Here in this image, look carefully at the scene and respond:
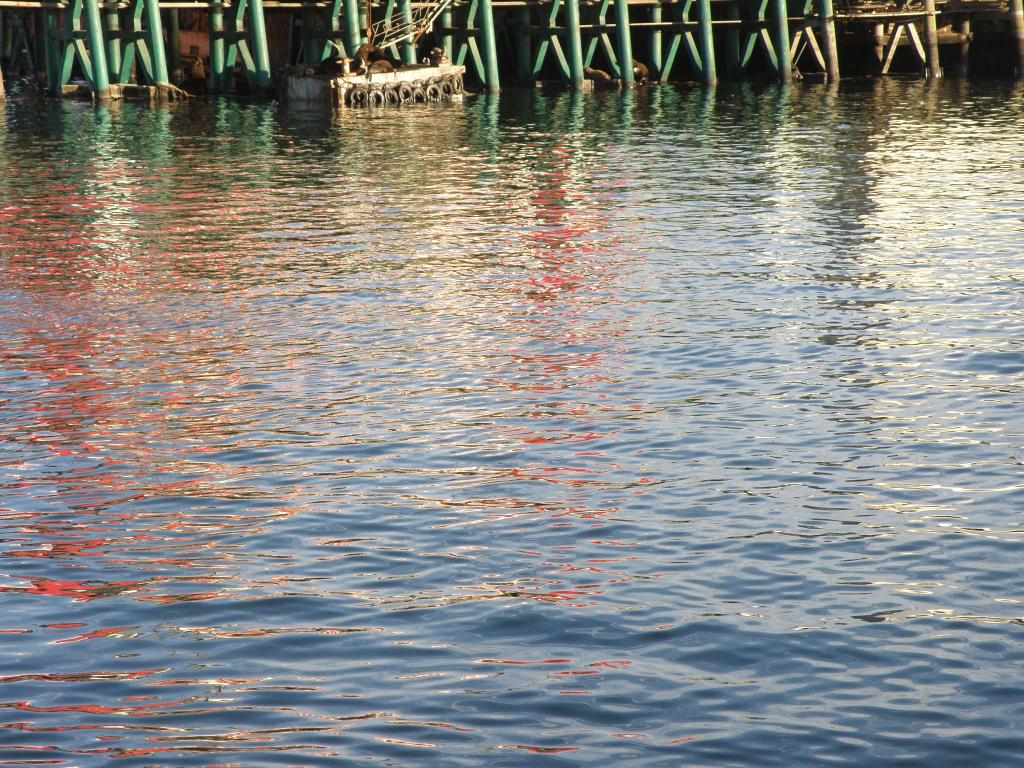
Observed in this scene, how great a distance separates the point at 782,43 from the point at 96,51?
23.0 meters

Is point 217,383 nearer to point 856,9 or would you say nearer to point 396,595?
point 396,595

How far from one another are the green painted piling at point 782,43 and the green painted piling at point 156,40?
20.8 metres

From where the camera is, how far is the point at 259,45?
171 ft

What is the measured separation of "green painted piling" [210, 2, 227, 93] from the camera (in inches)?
2052

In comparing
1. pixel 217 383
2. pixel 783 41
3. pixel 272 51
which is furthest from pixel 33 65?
pixel 217 383

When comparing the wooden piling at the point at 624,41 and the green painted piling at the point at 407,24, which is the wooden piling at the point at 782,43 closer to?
the wooden piling at the point at 624,41

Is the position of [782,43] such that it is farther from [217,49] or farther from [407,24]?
[217,49]

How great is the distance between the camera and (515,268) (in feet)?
69.1

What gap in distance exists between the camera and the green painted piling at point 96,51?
47844 millimetres

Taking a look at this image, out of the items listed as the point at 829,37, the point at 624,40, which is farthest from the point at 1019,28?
the point at 624,40

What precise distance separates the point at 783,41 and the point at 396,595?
162 feet

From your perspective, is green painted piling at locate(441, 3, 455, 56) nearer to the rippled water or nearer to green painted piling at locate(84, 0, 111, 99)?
green painted piling at locate(84, 0, 111, 99)

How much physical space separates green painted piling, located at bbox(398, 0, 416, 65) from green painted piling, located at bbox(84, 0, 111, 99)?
380 inches

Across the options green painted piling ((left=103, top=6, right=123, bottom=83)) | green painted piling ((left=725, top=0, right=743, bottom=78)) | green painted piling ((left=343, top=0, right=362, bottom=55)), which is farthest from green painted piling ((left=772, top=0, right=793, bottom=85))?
green painted piling ((left=103, top=6, right=123, bottom=83))
